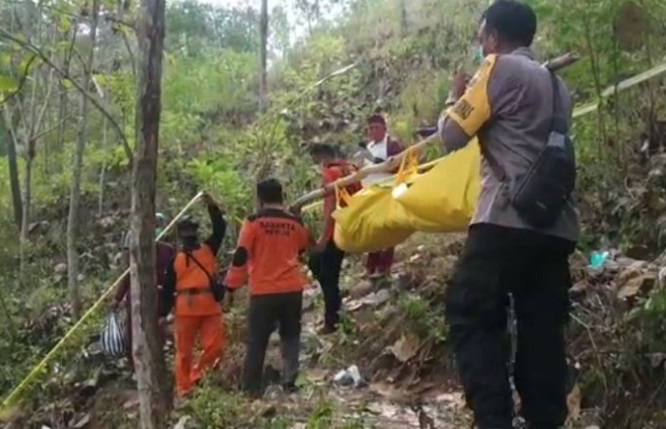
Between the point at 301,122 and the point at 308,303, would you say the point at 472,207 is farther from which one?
the point at 301,122

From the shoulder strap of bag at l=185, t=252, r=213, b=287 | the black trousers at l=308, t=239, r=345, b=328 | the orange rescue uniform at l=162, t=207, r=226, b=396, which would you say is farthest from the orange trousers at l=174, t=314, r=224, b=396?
the black trousers at l=308, t=239, r=345, b=328

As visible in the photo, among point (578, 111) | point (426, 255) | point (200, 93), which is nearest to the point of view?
point (578, 111)

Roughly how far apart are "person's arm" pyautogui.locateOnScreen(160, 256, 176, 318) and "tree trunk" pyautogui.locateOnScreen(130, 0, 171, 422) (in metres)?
1.81

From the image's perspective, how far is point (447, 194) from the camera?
4.94 metres

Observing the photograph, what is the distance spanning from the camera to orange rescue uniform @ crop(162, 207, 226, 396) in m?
7.75

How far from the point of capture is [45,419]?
8.87m

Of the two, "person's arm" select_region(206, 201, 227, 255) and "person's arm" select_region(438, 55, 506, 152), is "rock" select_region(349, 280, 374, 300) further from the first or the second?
"person's arm" select_region(438, 55, 506, 152)

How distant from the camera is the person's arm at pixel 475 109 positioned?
3.90 m

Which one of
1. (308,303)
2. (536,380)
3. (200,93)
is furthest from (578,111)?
(200,93)

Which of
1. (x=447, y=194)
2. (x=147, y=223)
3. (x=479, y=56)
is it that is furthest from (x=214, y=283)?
(x=447, y=194)

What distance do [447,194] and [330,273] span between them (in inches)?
138

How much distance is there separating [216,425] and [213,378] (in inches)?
55.1

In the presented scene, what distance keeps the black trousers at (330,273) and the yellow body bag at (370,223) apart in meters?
1.14

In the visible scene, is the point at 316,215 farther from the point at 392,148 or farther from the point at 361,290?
the point at 392,148
